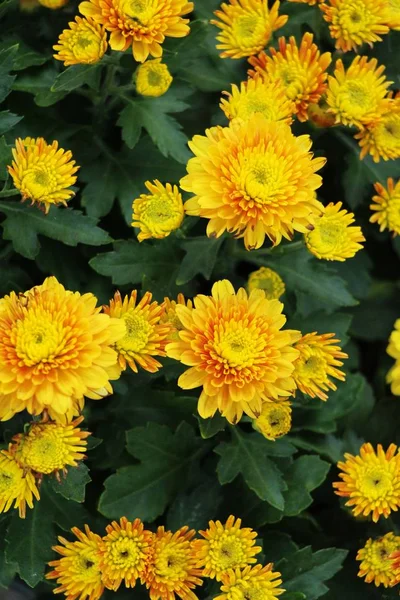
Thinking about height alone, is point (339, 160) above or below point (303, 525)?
above

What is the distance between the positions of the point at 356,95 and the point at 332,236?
0.96 feet

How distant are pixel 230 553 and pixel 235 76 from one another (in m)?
1.01

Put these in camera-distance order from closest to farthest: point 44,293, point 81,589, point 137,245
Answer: point 44,293 → point 81,589 → point 137,245

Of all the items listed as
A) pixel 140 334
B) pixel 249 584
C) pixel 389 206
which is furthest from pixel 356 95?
pixel 249 584

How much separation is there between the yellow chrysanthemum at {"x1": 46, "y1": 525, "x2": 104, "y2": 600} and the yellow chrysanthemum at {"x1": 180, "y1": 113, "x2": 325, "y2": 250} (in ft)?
1.82

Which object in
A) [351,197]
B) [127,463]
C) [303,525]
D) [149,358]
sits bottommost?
[303,525]

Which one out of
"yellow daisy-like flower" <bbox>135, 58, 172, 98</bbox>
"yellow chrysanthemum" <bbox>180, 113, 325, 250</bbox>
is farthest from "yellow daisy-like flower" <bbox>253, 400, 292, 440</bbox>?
"yellow daisy-like flower" <bbox>135, 58, 172, 98</bbox>

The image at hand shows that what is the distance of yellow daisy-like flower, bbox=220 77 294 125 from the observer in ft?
4.40

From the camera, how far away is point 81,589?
4.11ft

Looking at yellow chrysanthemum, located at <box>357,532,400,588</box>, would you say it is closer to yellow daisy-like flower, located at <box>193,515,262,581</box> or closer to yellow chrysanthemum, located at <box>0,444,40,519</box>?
yellow daisy-like flower, located at <box>193,515,262,581</box>

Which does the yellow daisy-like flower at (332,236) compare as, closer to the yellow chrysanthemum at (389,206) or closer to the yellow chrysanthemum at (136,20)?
the yellow chrysanthemum at (389,206)

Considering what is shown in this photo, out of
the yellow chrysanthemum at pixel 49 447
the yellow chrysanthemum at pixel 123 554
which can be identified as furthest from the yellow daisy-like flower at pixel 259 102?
the yellow chrysanthemum at pixel 123 554

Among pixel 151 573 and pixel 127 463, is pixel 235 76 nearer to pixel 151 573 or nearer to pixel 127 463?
pixel 127 463

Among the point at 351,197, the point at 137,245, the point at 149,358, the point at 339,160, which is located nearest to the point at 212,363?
the point at 149,358
